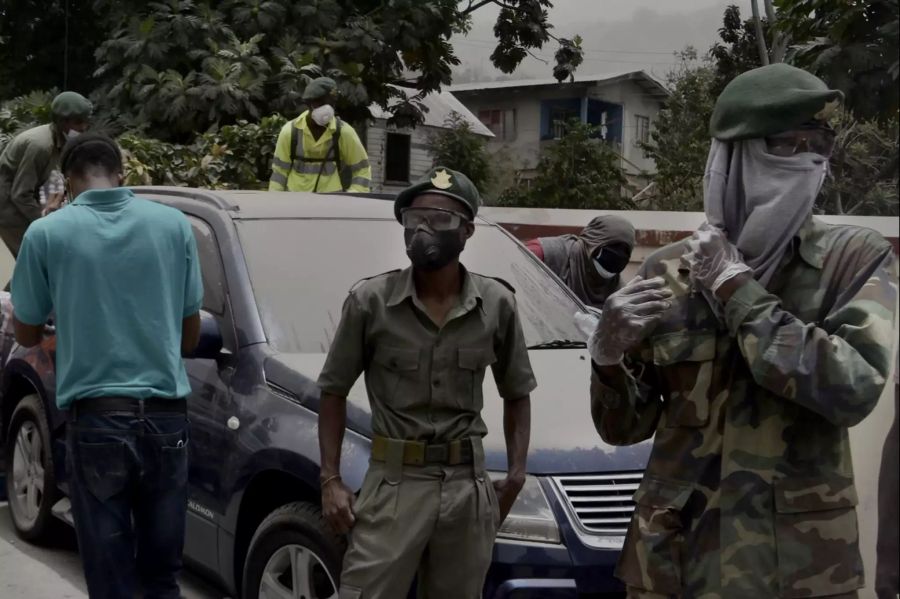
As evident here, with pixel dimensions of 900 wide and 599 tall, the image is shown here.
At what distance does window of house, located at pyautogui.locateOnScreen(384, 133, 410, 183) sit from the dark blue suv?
9.13 metres

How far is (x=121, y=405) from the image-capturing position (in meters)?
3.73

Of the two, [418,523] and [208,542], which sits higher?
[418,523]

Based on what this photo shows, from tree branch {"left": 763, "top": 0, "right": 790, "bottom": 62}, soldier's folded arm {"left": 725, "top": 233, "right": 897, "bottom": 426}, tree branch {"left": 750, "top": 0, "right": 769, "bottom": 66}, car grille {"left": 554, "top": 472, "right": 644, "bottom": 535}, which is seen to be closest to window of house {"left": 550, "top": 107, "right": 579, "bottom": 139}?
tree branch {"left": 750, "top": 0, "right": 769, "bottom": 66}

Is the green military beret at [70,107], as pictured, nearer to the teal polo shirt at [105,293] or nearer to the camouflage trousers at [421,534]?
→ the teal polo shirt at [105,293]

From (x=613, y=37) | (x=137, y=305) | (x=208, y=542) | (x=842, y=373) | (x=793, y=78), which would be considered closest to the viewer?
(x=842, y=373)

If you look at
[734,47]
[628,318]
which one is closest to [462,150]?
[734,47]

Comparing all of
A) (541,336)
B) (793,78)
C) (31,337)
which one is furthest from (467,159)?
(793,78)

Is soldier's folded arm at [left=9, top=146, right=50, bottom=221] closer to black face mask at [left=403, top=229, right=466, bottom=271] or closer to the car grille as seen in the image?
black face mask at [left=403, top=229, right=466, bottom=271]

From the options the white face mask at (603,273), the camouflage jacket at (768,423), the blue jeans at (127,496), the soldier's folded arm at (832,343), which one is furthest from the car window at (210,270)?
the soldier's folded arm at (832,343)

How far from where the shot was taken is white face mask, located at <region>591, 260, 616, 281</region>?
20.1 ft

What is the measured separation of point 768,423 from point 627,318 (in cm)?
36

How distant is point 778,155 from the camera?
238cm

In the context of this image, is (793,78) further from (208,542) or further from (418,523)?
(208,542)

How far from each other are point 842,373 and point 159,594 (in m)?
2.62
